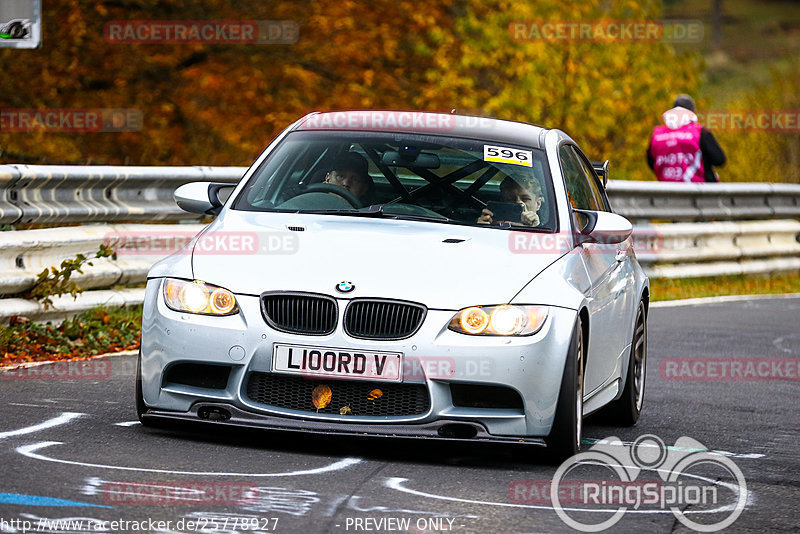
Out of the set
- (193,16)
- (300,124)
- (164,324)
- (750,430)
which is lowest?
(750,430)

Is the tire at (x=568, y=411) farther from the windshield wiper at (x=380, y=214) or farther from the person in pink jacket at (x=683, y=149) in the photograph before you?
the person in pink jacket at (x=683, y=149)

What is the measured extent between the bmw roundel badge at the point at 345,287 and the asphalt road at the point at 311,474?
0.72 m

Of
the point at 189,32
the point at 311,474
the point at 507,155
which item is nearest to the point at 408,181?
the point at 507,155

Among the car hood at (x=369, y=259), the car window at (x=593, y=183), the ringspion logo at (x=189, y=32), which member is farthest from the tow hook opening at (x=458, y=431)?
the ringspion logo at (x=189, y=32)

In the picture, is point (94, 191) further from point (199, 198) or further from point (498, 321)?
point (498, 321)

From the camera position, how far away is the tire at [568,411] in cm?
674

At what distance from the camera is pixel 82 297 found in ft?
34.7

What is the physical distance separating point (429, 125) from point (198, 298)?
205 centimetres

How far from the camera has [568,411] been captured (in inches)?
266

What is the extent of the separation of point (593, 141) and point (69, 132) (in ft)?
69.2

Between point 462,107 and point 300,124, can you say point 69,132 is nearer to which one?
point 462,107

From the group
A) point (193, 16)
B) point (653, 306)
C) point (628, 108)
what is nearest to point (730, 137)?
point (628, 108)

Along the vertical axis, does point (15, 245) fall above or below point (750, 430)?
above

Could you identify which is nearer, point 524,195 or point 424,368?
point 424,368
